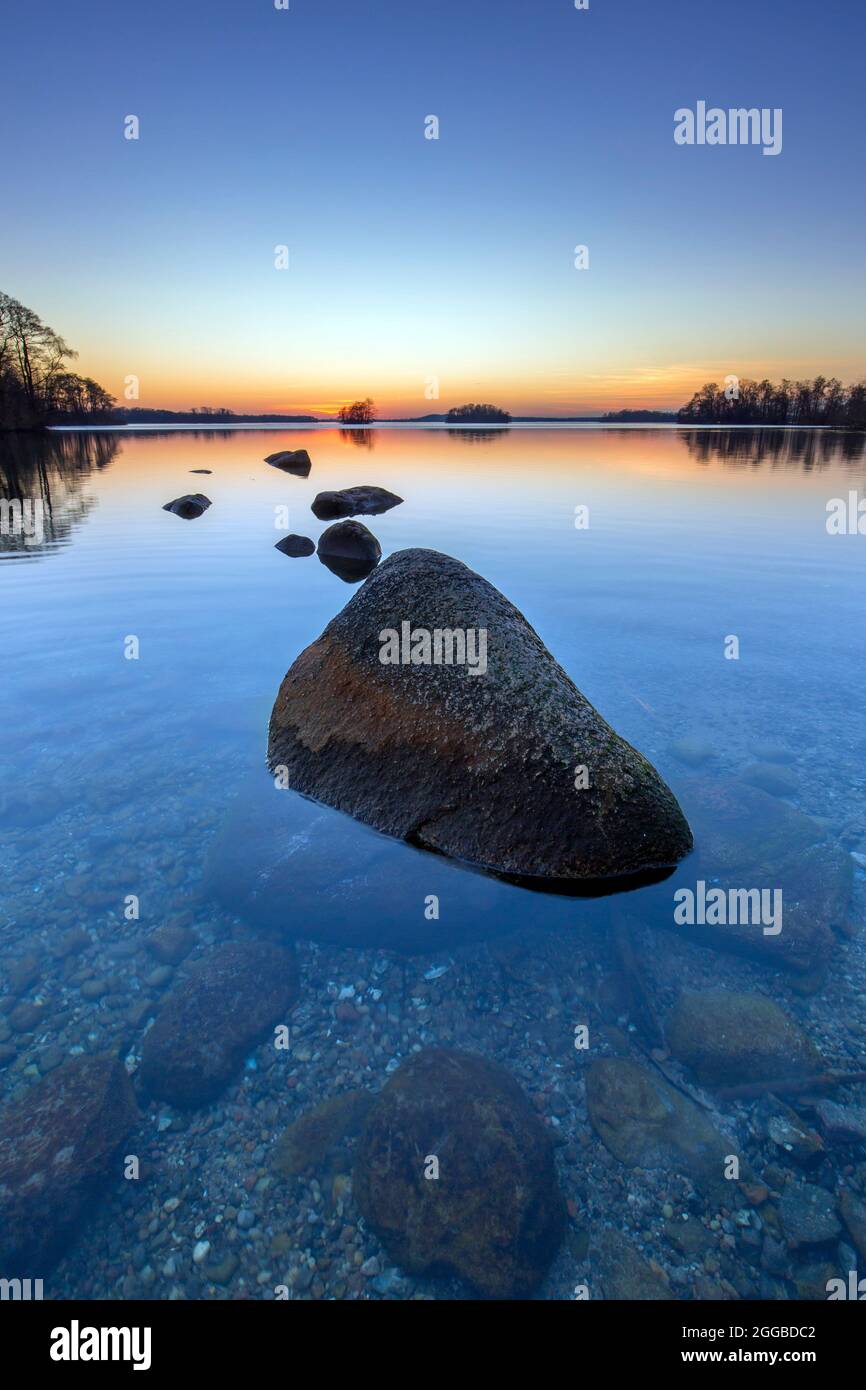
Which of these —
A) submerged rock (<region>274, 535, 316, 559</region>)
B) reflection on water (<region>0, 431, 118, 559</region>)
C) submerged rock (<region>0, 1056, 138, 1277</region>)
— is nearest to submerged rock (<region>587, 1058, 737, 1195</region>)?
submerged rock (<region>0, 1056, 138, 1277</region>)

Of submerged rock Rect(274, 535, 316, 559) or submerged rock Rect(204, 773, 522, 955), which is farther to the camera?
submerged rock Rect(274, 535, 316, 559)

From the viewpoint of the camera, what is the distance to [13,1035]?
14.4 ft

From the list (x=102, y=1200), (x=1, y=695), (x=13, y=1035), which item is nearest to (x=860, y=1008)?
(x=102, y=1200)

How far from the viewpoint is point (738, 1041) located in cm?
434

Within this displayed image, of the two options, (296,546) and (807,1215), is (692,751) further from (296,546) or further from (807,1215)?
(296,546)

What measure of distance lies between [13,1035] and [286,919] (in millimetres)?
1994

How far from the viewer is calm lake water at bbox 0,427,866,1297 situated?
Result: 14.5 feet

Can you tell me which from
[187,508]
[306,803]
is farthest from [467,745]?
[187,508]

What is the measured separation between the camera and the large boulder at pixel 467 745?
5.42 m

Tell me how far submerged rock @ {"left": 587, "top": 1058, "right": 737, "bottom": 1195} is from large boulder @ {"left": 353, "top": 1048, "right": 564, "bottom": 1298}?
1.47 feet

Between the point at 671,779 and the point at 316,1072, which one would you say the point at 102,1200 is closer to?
the point at 316,1072

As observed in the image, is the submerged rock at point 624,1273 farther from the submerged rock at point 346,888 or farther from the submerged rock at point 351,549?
the submerged rock at point 351,549

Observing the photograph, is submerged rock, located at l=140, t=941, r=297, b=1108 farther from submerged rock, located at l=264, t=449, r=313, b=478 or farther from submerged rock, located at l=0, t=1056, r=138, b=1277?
submerged rock, located at l=264, t=449, r=313, b=478
